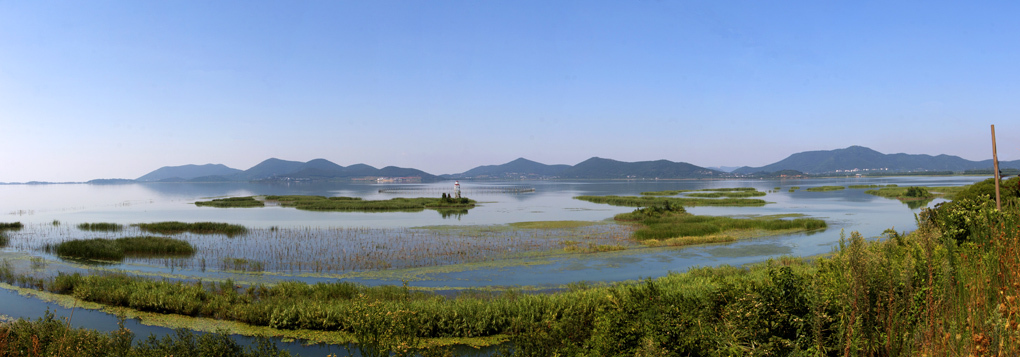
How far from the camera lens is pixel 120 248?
26969mm

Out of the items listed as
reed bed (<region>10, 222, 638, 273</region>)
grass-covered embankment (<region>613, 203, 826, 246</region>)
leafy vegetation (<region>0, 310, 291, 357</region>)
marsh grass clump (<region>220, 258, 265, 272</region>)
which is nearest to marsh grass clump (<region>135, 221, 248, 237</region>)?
reed bed (<region>10, 222, 638, 273</region>)

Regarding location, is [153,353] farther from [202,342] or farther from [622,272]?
[622,272]

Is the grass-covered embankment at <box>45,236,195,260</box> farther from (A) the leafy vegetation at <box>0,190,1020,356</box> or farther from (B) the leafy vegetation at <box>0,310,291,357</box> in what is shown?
(B) the leafy vegetation at <box>0,310,291,357</box>

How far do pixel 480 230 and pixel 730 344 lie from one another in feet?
104

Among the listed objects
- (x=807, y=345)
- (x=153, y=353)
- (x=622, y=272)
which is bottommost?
(x=622, y=272)

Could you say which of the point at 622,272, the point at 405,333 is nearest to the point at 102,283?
the point at 405,333

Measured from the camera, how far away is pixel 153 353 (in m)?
8.30

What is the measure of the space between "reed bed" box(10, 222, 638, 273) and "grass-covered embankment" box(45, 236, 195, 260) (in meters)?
0.68

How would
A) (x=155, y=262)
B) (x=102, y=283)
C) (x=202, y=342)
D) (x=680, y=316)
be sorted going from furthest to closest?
1. (x=155, y=262)
2. (x=102, y=283)
3. (x=202, y=342)
4. (x=680, y=316)

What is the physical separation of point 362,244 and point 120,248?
A: 12.2 meters

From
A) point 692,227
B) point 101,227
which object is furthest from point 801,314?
point 101,227

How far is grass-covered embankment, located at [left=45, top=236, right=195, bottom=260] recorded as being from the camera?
26.1 m

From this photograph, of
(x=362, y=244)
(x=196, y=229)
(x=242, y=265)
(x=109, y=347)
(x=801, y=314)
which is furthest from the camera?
(x=196, y=229)

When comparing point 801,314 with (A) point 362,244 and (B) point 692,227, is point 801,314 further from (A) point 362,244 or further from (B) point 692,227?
(B) point 692,227
